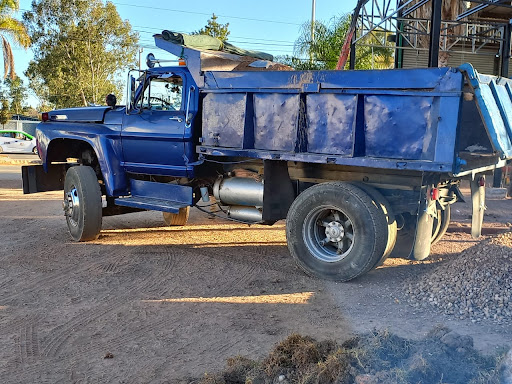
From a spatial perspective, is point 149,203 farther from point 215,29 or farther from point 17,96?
point 17,96

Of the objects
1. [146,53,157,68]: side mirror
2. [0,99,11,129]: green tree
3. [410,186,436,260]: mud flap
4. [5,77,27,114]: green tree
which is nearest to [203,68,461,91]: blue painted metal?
[410,186,436,260]: mud flap

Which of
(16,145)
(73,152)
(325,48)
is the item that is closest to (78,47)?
(16,145)

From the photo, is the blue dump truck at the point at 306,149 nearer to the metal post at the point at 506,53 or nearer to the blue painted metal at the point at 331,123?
the blue painted metal at the point at 331,123

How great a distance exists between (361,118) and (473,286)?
82.3 inches

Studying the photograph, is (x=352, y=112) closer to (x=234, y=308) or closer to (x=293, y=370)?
(x=234, y=308)

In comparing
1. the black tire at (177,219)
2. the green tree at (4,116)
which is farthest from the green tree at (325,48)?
the green tree at (4,116)

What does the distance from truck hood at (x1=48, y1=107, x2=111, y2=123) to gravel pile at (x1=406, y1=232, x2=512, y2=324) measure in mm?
5344

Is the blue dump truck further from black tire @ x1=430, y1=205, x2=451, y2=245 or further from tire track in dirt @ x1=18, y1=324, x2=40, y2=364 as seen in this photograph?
tire track in dirt @ x1=18, y1=324, x2=40, y2=364

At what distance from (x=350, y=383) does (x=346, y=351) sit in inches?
14.8

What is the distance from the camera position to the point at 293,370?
337cm

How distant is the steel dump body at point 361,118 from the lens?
5.31 metres

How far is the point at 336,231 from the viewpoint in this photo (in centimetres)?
618

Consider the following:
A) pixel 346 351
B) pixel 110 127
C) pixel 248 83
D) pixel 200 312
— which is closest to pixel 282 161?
pixel 248 83

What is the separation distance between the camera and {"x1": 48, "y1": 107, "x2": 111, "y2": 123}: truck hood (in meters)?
8.40
